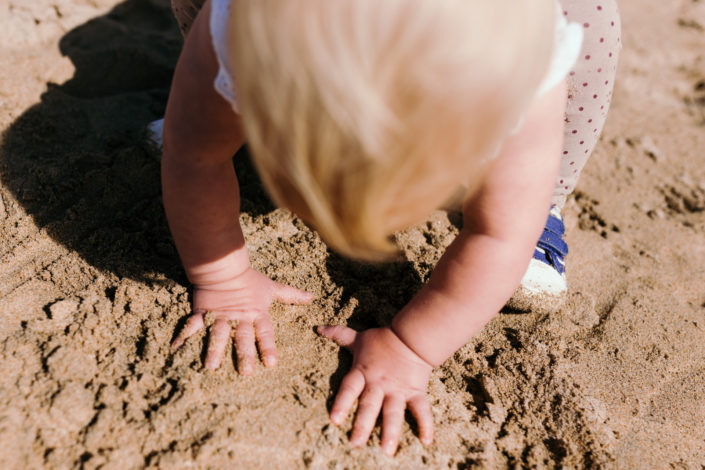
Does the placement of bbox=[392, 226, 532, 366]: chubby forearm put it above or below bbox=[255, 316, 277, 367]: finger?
above

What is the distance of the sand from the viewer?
1021 mm

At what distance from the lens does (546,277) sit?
1.47 m

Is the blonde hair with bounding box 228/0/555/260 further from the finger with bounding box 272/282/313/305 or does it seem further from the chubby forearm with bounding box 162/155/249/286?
the finger with bounding box 272/282/313/305

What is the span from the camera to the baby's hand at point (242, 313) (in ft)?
3.78

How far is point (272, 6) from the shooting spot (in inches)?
29.5

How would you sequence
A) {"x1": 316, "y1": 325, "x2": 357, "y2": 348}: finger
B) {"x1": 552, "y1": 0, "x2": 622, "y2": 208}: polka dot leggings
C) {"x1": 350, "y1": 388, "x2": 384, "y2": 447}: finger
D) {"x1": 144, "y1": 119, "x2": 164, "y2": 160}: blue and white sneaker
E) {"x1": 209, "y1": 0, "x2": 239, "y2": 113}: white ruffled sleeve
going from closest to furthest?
{"x1": 209, "y1": 0, "x2": 239, "y2": 113}: white ruffled sleeve → {"x1": 350, "y1": 388, "x2": 384, "y2": 447}: finger → {"x1": 316, "y1": 325, "x2": 357, "y2": 348}: finger → {"x1": 552, "y1": 0, "x2": 622, "y2": 208}: polka dot leggings → {"x1": 144, "y1": 119, "x2": 164, "y2": 160}: blue and white sneaker

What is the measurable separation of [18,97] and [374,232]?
1.47m

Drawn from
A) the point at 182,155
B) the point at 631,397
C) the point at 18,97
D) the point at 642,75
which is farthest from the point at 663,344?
the point at 18,97

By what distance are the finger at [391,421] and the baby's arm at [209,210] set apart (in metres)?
0.26

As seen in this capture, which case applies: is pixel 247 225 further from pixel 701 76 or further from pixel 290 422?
pixel 701 76

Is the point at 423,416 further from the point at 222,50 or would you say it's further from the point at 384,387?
the point at 222,50

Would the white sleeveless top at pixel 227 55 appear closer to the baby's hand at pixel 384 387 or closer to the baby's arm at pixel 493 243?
the baby's arm at pixel 493 243

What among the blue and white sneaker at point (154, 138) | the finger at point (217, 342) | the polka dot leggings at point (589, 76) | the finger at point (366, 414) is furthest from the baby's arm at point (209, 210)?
the polka dot leggings at point (589, 76)

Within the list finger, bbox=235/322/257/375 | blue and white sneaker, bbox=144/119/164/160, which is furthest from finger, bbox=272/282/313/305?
blue and white sneaker, bbox=144/119/164/160
